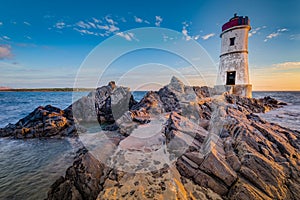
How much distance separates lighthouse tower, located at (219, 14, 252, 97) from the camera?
17922 mm

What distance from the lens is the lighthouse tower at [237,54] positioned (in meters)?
17.9

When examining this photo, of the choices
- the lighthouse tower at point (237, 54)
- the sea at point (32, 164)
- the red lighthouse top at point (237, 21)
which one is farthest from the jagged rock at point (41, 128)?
the red lighthouse top at point (237, 21)

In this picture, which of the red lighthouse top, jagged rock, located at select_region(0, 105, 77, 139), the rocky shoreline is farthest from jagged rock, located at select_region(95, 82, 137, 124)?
the red lighthouse top

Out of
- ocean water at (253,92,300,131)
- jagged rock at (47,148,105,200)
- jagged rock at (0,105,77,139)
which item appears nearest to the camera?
jagged rock at (47,148,105,200)

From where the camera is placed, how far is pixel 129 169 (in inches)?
157

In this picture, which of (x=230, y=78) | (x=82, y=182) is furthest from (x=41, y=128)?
(x=230, y=78)

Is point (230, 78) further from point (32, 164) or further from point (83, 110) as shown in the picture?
point (32, 164)

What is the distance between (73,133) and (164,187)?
968 cm

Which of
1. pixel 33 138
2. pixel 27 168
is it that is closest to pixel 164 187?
pixel 27 168

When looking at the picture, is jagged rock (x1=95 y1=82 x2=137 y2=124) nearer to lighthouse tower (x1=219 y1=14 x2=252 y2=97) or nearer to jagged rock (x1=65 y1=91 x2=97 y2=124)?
jagged rock (x1=65 y1=91 x2=97 y2=124)

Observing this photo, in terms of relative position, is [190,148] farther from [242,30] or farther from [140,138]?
[242,30]

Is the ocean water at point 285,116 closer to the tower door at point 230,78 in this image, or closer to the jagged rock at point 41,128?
the tower door at point 230,78

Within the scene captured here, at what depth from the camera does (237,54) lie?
722 inches

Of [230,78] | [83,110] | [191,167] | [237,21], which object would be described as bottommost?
[83,110]
